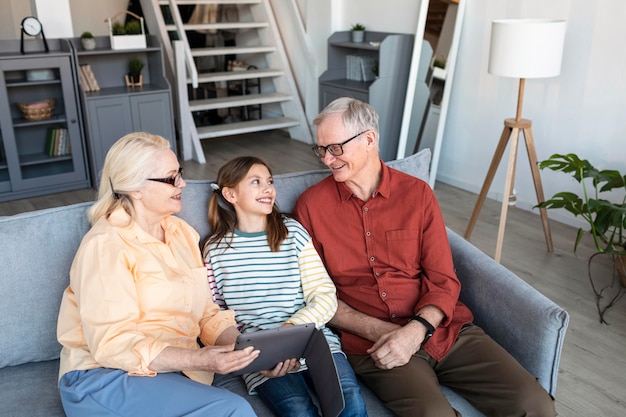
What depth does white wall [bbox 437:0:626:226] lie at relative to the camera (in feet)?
11.9

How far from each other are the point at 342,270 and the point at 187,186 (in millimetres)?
572

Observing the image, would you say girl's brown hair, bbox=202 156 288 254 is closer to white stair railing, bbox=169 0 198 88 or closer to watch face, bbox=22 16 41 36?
watch face, bbox=22 16 41 36

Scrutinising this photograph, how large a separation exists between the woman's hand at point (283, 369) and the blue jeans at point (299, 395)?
0.01 metres

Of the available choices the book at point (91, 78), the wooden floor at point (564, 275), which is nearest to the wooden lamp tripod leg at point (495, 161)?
the wooden floor at point (564, 275)

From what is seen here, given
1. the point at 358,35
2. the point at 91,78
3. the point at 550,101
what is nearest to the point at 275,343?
the point at 550,101

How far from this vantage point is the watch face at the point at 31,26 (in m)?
4.52

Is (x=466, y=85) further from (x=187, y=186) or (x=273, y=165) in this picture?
(x=187, y=186)

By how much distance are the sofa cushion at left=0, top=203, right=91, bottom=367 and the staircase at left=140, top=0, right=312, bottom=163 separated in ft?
12.7

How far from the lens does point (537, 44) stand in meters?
3.11

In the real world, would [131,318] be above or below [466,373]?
above

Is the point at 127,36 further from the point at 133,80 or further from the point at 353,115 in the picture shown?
the point at 353,115

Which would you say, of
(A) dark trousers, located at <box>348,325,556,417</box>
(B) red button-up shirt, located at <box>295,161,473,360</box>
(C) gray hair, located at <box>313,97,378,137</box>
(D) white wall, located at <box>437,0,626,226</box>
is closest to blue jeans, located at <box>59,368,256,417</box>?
(A) dark trousers, located at <box>348,325,556,417</box>

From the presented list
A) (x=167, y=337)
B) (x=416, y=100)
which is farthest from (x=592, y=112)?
(x=167, y=337)

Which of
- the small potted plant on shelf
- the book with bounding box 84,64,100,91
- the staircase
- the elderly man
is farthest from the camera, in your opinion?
the staircase
